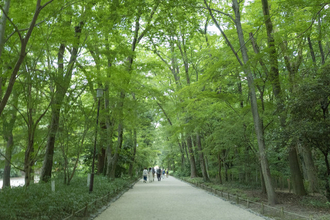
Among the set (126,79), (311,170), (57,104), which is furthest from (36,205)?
(311,170)

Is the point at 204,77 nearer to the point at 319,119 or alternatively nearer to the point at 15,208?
the point at 319,119

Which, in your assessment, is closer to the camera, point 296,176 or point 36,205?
point 36,205

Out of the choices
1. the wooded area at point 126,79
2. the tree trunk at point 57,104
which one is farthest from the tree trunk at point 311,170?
the tree trunk at point 57,104

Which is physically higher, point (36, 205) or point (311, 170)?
point (311, 170)

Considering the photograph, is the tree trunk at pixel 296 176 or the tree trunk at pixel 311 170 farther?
the tree trunk at pixel 311 170

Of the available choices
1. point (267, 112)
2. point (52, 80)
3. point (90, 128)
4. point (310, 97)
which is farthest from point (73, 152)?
point (310, 97)

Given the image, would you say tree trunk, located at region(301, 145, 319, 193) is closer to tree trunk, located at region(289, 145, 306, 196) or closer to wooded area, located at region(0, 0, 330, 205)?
wooded area, located at region(0, 0, 330, 205)

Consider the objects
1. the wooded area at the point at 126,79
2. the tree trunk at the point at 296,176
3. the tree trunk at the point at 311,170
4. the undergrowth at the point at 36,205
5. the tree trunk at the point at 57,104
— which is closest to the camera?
the undergrowth at the point at 36,205

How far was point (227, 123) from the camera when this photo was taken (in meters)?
13.2

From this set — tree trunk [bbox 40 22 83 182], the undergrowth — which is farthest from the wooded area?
the undergrowth

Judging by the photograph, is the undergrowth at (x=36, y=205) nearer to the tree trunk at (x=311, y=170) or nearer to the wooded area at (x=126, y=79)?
the wooded area at (x=126, y=79)

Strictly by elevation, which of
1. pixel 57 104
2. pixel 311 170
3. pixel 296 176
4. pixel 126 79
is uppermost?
pixel 126 79

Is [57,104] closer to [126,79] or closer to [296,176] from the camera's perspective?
[126,79]

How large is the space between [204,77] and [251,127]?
169 inches
